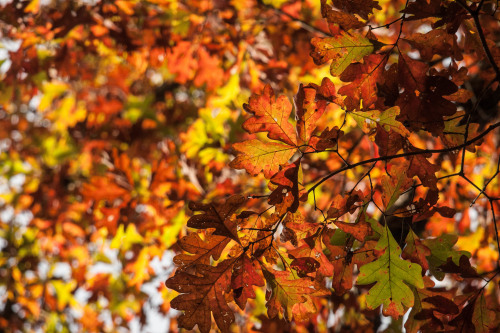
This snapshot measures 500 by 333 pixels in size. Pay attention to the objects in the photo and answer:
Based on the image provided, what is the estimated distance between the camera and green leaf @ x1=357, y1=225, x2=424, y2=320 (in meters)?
0.98

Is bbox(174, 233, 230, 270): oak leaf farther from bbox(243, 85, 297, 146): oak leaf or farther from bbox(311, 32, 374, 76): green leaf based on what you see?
bbox(311, 32, 374, 76): green leaf

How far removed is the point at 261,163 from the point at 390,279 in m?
0.40

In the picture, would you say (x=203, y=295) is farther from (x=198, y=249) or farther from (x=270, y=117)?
(x=270, y=117)

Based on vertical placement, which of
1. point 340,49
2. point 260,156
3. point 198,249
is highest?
point 340,49

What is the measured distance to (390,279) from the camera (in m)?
0.99

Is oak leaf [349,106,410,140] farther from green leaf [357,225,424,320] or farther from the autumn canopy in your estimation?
green leaf [357,225,424,320]

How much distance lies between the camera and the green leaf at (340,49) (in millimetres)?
978

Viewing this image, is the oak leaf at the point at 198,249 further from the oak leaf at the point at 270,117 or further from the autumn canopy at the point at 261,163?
the oak leaf at the point at 270,117

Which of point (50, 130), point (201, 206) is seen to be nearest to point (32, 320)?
point (50, 130)

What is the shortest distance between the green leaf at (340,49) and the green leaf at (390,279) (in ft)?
1.34

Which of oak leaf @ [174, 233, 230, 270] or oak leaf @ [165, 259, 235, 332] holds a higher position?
oak leaf @ [174, 233, 230, 270]

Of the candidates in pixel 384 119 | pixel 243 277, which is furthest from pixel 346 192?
pixel 243 277

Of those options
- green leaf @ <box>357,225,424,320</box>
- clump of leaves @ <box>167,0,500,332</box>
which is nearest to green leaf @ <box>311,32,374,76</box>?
clump of leaves @ <box>167,0,500,332</box>

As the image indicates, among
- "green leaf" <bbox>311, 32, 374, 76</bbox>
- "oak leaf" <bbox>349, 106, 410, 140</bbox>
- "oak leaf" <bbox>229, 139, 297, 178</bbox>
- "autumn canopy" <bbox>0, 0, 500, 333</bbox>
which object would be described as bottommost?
"autumn canopy" <bbox>0, 0, 500, 333</bbox>
